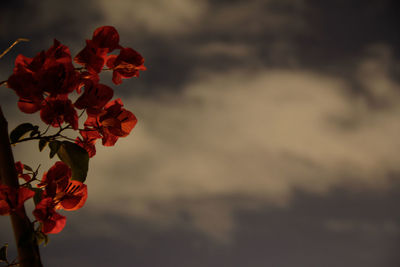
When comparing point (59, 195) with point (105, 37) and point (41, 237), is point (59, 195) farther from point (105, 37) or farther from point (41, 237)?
point (105, 37)

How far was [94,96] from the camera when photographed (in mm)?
769

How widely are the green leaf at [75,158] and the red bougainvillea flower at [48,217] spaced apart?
0.09 metres

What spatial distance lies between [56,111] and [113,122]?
0.14 metres

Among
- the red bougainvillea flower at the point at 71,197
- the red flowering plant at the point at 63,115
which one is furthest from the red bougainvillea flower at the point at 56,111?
the red bougainvillea flower at the point at 71,197

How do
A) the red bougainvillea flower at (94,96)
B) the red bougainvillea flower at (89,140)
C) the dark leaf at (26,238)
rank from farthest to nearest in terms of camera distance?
the red bougainvillea flower at (89,140)
the red bougainvillea flower at (94,96)
the dark leaf at (26,238)

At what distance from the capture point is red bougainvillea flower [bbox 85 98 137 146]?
83 cm

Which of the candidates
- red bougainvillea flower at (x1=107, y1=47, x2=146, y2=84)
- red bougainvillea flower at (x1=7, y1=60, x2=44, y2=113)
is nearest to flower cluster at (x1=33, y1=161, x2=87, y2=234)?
red bougainvillea flower at (x1=7, y1=60, x2=44, y2=113)

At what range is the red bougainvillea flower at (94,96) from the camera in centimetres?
77

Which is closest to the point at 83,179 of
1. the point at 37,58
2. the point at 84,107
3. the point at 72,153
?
the point at 72,153

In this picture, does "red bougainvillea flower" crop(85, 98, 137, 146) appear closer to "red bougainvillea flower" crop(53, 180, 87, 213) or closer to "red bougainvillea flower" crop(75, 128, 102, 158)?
"red bougainvillea flower" crop(75, 128, 102, 158)

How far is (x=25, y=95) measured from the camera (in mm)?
712

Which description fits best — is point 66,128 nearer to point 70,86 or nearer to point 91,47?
point 70,86

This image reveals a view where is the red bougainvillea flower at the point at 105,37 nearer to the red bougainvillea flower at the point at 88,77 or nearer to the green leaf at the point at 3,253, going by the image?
the red bougainvillea flower at the point at 88,77

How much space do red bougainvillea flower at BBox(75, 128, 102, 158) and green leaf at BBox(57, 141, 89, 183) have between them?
7 centimetres
